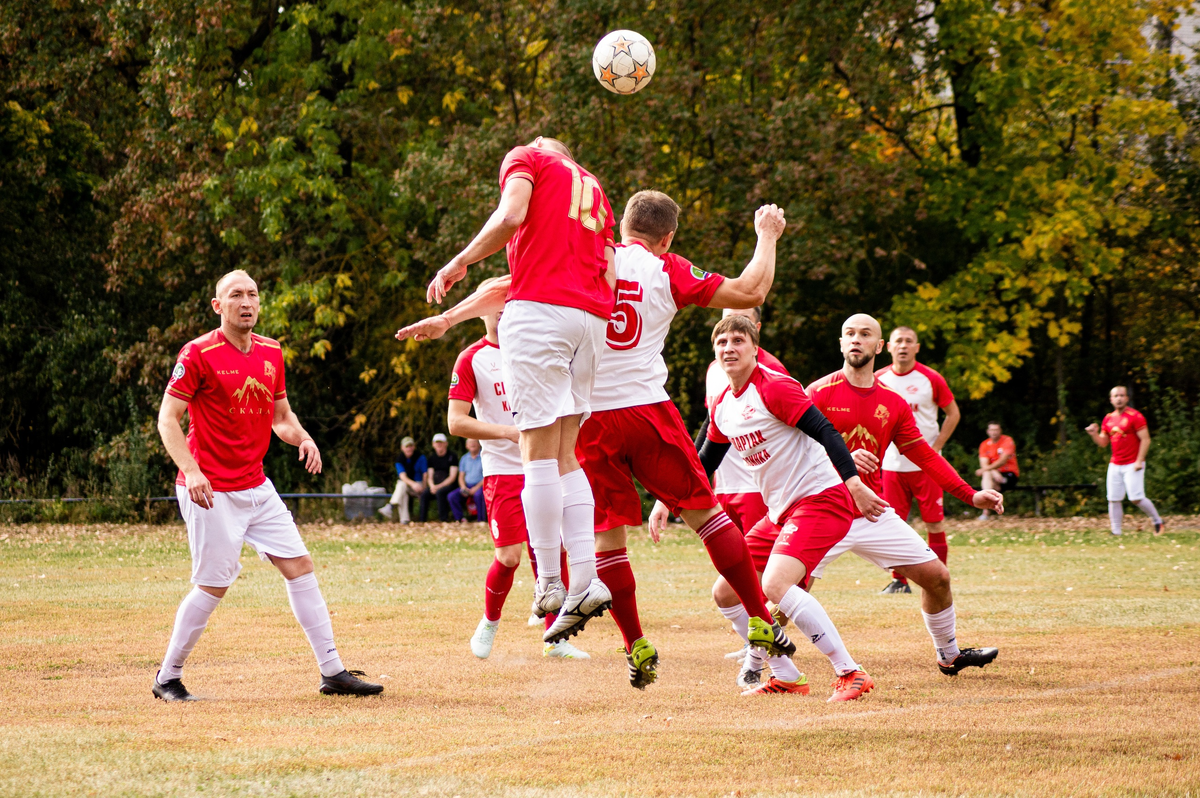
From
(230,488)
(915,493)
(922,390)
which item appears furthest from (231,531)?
(922,390)

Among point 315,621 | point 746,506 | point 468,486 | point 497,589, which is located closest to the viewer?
point 315,621

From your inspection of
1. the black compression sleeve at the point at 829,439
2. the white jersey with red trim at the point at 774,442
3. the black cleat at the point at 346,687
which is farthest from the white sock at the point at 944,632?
the black cleat at the point at 346,687

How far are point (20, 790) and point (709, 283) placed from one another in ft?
11.9

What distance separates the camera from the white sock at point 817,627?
6.37 m

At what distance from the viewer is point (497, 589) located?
27.0 ft

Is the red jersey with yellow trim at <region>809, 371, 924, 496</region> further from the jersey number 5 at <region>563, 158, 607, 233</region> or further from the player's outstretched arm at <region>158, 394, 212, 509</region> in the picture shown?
the player's outstretched arm at <region>158, 394, 212, 509</region>

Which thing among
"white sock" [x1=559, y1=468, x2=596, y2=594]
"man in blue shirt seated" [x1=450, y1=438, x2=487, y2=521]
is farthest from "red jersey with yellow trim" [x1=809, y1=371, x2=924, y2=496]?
"man in blue shirt seated" [x1=450, y1=438, x2=487, y2=521]

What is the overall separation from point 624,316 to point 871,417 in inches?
89.9

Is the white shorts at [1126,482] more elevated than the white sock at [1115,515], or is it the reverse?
the white shorts at [1126,482]

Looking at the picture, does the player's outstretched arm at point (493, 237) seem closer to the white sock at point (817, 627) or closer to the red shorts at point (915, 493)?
the white sock at point (817, 627)

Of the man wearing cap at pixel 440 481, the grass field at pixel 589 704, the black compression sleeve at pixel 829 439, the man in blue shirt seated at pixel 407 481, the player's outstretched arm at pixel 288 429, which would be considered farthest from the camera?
the man in blue shirt seated at pixel 407 481

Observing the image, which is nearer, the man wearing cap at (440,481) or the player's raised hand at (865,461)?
the player's raised hand at (865,461)

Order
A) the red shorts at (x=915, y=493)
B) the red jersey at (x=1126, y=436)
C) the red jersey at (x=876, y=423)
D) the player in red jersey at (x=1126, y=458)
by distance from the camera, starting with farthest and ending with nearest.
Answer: the red jersey at (x=1126, y=436)
the player in red jersey at (x=1126, y=458)
the red shorts at (x=915, y=493)
the red jersey at (x=876, y=423)

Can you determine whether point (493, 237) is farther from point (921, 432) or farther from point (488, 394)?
point (921, 432)
